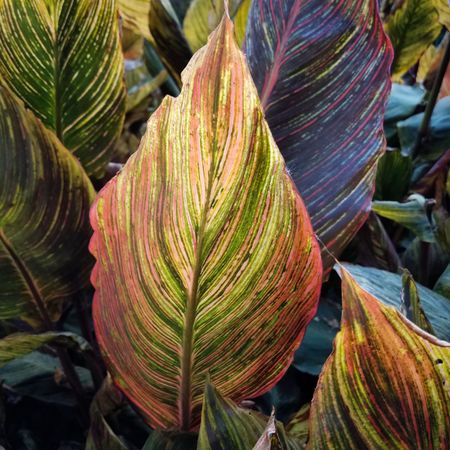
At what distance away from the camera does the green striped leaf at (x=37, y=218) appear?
0.61 meters

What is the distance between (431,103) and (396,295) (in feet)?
1.45

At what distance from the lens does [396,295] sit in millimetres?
604

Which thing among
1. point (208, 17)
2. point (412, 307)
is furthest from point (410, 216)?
point (208, 17)

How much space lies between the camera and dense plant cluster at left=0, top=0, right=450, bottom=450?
41cm

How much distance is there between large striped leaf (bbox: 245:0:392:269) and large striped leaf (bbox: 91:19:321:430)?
143 millimetres

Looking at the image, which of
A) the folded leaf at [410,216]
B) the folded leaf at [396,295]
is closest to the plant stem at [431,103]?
the folded leaf at [410,216]

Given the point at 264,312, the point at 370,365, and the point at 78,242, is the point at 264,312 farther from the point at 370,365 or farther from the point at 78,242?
the point at 78,242

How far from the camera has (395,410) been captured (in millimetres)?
399

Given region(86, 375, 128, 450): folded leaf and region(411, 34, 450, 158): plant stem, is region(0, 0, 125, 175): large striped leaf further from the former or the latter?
region(411, 34, 450, 158): plant stem

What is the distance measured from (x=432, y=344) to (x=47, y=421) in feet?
2.15

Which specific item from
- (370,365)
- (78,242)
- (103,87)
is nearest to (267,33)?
(103,87)

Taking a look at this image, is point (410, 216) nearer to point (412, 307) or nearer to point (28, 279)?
point (412, 307)

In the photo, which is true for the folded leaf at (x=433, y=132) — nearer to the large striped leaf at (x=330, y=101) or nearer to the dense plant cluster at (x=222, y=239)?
the dense plant cluster at (x=222, y=239)

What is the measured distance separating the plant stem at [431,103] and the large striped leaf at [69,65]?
46 centimetres
